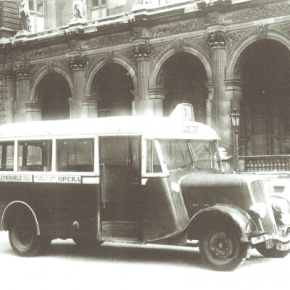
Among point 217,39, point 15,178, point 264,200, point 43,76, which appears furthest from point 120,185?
point 43,76

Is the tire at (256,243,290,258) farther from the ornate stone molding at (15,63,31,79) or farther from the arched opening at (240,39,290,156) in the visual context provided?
the ornate stone molding at (15,63,31,79)

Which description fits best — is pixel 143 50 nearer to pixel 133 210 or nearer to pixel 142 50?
pixel 142 50

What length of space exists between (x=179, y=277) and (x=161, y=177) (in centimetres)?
167

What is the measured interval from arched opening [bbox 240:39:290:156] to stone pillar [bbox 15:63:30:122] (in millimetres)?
10822

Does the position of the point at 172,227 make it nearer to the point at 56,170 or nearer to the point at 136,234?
the point at 136,234

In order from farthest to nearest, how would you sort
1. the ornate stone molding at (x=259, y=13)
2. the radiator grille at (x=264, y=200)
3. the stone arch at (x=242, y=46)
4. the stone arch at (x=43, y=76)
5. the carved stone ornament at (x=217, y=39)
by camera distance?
the stone arch at (x=43, y=76) → the carved stone ornament at (x=217, y=39) → the stone arch at (x=242, y=46) → the ornate stone molding at (x=259, y=13) → the radiator grille at (x=264, y=200)

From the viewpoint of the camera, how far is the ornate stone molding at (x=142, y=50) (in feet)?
81.4

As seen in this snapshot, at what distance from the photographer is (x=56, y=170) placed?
1037 cm

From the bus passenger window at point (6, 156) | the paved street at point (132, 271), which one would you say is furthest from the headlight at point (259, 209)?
the bus passenger window at point (6, 156)

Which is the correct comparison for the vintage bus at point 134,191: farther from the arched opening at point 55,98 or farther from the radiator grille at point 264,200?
the arched opening at point 55,98

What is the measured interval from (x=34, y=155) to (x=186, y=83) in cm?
1688

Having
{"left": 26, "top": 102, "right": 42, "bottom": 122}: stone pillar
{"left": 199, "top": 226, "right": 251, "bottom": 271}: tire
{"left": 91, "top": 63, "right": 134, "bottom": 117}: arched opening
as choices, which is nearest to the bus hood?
{"left": 199, "top": 226, "right": 251, "bottom": 271}: tire

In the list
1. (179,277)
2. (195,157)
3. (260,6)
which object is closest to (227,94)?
(260,6)

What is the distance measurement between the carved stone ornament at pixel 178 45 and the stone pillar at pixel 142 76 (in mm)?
1246
